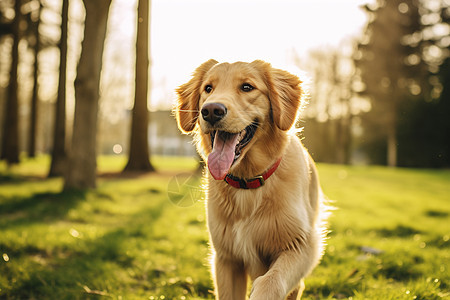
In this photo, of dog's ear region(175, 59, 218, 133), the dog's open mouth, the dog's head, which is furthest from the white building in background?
the dog's open mouth

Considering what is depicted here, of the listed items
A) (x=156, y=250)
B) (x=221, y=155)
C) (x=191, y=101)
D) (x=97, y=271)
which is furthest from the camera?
(x=156, y=250)

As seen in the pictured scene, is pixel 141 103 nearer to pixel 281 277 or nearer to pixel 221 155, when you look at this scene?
pixel 221 155

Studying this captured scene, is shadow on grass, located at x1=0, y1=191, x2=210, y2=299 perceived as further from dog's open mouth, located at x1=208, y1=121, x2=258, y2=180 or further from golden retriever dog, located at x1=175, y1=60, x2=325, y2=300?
dog's open mouth, located at x1=208, y1=121, x2=258, y2=180

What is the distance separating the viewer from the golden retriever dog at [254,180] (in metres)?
2.73

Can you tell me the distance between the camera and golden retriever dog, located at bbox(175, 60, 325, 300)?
2.73 meters

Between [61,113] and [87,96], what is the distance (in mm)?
4492

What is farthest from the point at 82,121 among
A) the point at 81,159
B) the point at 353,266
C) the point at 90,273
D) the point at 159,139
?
the point at 159,139

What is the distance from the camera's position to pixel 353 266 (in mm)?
4320

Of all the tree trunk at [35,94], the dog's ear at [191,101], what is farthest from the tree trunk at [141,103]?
the dog's ear at [191,101]

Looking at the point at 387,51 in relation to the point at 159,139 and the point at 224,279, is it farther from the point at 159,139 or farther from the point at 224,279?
the point at 159,139

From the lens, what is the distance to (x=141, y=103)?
1302cm

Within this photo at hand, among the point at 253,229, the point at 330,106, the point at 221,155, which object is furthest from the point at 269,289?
the point at 330,106

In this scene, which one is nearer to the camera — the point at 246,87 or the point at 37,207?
the point at 246,87

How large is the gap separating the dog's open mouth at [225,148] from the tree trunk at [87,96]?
6163 mm
